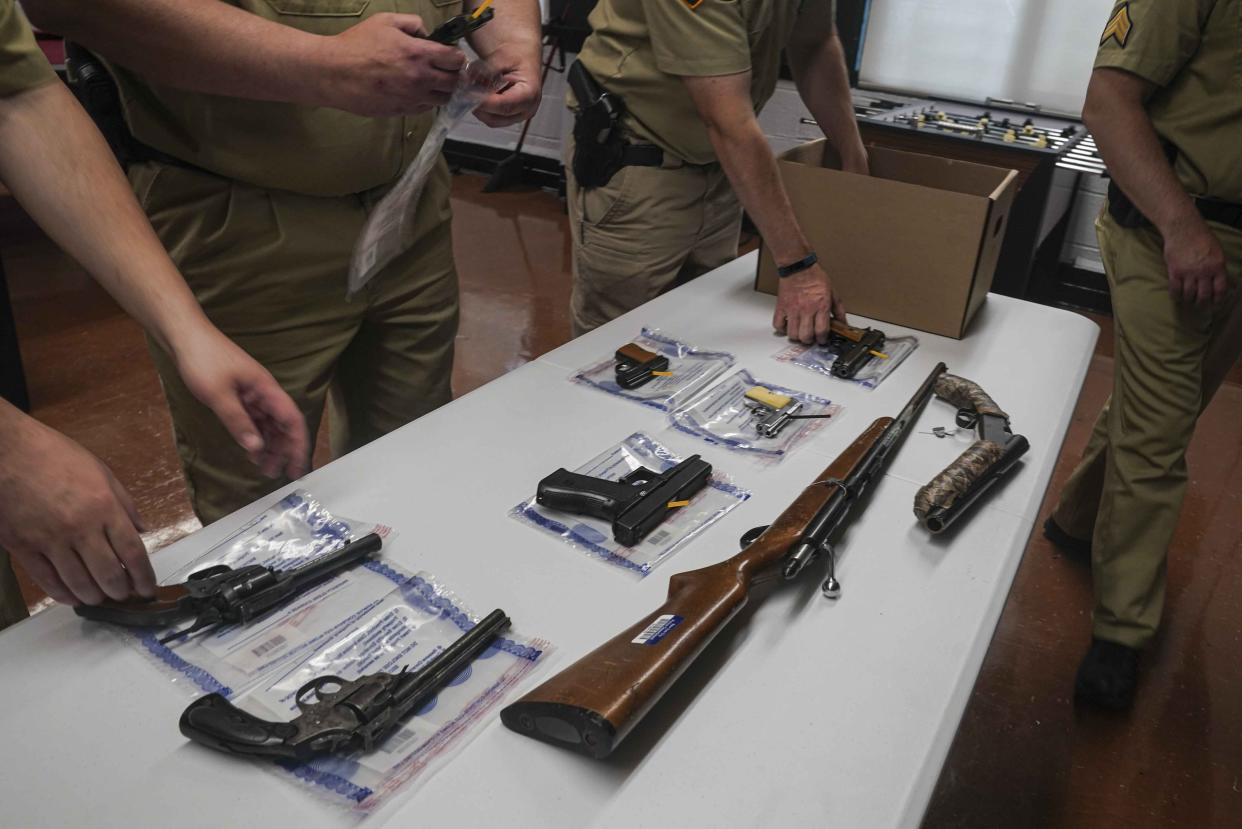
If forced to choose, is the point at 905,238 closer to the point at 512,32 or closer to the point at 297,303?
the point at 512,32

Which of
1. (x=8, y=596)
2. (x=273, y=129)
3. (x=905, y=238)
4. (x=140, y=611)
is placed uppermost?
(x=273, y=129)

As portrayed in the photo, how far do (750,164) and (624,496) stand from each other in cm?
78

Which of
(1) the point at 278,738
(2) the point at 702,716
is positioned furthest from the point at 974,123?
(1) the point at 278,738

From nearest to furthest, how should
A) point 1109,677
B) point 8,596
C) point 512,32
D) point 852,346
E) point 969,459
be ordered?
1. point 8,596
2. point 969,459
3. point 512,32
4. point 852,346
5. point 1109,677

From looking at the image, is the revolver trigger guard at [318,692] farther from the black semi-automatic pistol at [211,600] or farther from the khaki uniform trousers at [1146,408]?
the khaki uniform trousers at [1146,408]

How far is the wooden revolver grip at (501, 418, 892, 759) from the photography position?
2.36 feet

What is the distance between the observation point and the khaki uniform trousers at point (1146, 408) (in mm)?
1669

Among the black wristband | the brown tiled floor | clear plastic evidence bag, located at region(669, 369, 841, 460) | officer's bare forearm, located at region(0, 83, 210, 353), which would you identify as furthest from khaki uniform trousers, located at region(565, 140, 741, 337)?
officer's bare forearm, located at region(0, 83, 210, 353)

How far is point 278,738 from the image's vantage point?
2.35ft

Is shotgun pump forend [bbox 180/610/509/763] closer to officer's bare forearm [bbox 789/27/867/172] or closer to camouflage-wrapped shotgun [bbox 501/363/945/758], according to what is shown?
camouflage-wrapped shotgun [bbox 501/363/945/758]

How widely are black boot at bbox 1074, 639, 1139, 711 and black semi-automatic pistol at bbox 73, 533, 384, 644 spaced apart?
157cm

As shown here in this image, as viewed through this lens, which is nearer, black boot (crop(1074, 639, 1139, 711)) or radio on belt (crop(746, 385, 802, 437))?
radio on belt (crop(746, 385, 802, 437))

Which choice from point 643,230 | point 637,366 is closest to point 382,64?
point 637,366

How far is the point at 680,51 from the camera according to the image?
5.31 ft
